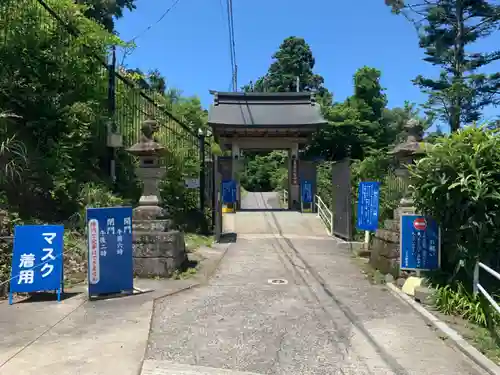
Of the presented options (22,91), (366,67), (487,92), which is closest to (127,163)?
(22,91)

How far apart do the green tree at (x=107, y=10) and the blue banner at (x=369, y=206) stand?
13.9 metres

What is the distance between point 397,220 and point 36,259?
19.8 feet

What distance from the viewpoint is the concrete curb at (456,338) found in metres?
4.29

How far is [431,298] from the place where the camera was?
6.45m

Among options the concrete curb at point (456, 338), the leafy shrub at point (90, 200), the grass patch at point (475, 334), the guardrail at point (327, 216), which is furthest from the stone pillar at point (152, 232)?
the guardrail at point (327, 216)

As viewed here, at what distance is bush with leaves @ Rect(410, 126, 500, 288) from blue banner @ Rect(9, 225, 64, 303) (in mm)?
5620

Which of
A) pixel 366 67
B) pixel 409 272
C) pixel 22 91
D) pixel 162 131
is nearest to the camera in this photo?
pixel 409 272

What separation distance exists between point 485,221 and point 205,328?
414cm

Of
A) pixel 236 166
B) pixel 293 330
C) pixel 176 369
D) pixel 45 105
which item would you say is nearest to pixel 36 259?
pixel 176 369

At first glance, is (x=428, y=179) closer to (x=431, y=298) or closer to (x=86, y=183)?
(x=431, y=298)

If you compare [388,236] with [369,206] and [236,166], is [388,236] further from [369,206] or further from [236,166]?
[236,166]

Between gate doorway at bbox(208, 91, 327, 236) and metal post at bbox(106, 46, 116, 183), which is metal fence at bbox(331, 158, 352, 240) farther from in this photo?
gate doorway at bbox(208, 91, 327, 236)

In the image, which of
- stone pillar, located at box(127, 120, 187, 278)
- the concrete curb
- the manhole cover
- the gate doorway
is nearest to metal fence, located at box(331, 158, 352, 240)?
the manhole cover

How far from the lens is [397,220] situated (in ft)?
26.5
